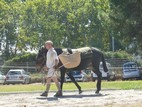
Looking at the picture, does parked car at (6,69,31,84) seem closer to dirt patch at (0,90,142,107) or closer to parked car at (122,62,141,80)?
parked car at (122,62,141,80)

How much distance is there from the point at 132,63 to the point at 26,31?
2337 cm

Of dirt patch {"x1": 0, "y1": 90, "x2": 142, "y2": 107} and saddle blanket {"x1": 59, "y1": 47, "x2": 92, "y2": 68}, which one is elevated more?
saddle blanket {"x1": 59, "y1": 47, "x2": 92, "y2": 68}

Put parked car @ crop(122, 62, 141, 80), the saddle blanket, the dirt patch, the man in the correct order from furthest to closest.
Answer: parked car @ crop(122, 62, 141, 80) < the saddle blanket < the man < the dirt patch

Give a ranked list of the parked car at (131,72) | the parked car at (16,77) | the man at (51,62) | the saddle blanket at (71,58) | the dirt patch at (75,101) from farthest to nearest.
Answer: the parked car at (131,72) < the parked car at (16,77) < the saddle blanket at (71,58) < the man at (51,62) < the dirt patch at (75,101)

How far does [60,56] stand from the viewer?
595 inches

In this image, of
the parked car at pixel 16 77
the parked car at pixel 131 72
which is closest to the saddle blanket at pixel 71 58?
the parked car at pixel 16 77

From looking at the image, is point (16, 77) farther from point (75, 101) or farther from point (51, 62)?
point (75, 101)

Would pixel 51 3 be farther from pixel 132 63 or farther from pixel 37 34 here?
pixel 132 63

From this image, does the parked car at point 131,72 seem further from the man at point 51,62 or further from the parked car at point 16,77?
the man at point 51,62

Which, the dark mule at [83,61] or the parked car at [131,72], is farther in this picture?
the parked car at [131,72]

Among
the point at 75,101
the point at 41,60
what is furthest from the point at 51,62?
the point at 75,101

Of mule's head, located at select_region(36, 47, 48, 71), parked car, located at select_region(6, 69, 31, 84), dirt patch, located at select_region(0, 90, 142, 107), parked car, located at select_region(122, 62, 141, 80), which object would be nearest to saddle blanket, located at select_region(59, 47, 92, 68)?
mule's head, located at select_region(36, 47, 48, 71)

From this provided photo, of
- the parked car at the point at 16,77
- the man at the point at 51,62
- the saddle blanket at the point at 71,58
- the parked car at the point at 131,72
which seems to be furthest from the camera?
the parked car at the point at 131,72

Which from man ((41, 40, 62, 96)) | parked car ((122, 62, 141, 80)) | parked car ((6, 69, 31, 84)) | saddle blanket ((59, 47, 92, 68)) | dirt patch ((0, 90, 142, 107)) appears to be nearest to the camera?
dirt patch ((0, 90, 142, 107))
